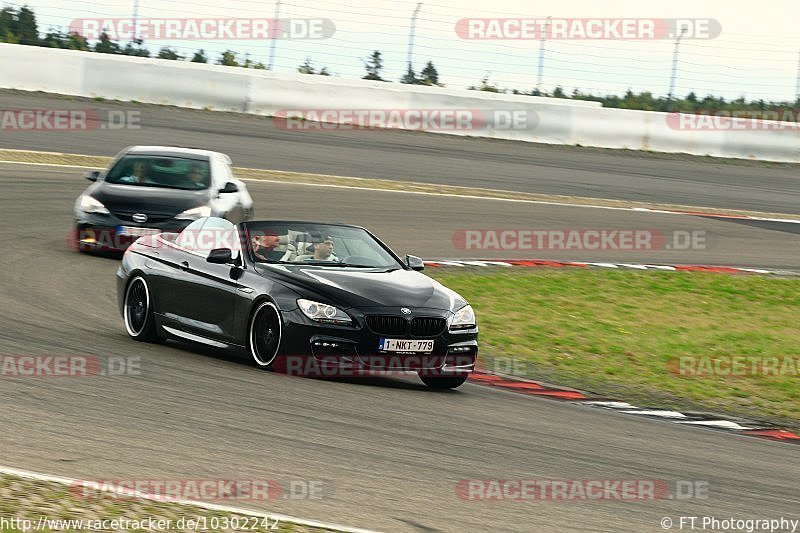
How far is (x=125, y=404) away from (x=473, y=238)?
1316 centimetres

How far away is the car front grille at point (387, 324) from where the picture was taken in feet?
33.1

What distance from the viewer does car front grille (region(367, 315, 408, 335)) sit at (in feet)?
33.1

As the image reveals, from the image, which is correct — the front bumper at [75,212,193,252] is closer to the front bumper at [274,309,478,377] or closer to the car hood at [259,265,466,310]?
the car hood at [259,265,466,310]

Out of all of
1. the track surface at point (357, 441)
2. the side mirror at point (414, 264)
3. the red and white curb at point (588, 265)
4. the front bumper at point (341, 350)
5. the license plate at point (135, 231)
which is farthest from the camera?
the red and white curb at point (588, 265)

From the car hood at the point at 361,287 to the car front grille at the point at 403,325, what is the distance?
119 mm

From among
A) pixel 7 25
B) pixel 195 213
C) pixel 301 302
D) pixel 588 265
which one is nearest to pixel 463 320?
pixel 301 302

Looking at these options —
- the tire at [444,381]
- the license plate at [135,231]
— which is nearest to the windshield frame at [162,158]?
the license plate at [135,231]

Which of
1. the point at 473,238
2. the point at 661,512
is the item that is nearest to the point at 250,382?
the point at 661,512

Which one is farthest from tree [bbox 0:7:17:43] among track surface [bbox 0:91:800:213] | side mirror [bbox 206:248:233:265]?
side mirror [bbox 206:248:233:265]

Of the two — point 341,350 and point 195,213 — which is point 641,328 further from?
point 195,213

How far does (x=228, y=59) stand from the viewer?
3194 centimetres

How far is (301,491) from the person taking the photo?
6.61 metres

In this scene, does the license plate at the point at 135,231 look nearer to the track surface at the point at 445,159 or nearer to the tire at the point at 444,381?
the tire at the point at 444,381

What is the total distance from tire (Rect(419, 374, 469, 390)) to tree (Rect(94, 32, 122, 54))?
22.0 meters
